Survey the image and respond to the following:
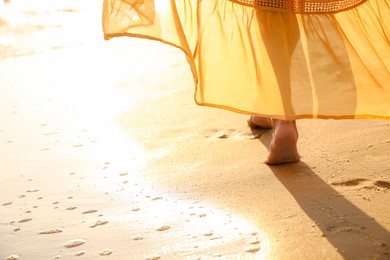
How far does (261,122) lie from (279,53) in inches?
23.3

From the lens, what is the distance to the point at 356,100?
1.91 metres

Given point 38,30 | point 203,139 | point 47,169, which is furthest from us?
point 38,30

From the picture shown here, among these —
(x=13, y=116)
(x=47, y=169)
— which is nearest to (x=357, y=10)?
(x=47, y=169)

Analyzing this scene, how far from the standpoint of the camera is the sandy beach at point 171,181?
5.16ft

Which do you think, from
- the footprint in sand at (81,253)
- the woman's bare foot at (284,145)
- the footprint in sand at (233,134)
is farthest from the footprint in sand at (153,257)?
the footprint in sand at (233,134)

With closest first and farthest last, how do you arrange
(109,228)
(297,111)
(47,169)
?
1. (109,228)
2. (297,111)
3. (47,169)

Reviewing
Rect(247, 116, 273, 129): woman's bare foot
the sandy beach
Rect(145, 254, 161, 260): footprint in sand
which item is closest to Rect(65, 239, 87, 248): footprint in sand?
the sandy beach

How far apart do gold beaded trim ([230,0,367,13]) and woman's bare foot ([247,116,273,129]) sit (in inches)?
24.2

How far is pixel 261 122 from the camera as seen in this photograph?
2.42 meters

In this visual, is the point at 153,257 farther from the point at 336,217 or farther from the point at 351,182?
the point at 351,182

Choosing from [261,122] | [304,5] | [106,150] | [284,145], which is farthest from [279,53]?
[106,150]

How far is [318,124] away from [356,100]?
52 cm

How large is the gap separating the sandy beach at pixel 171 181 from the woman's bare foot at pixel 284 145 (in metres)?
0.04

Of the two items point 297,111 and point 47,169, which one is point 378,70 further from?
point 47,169
